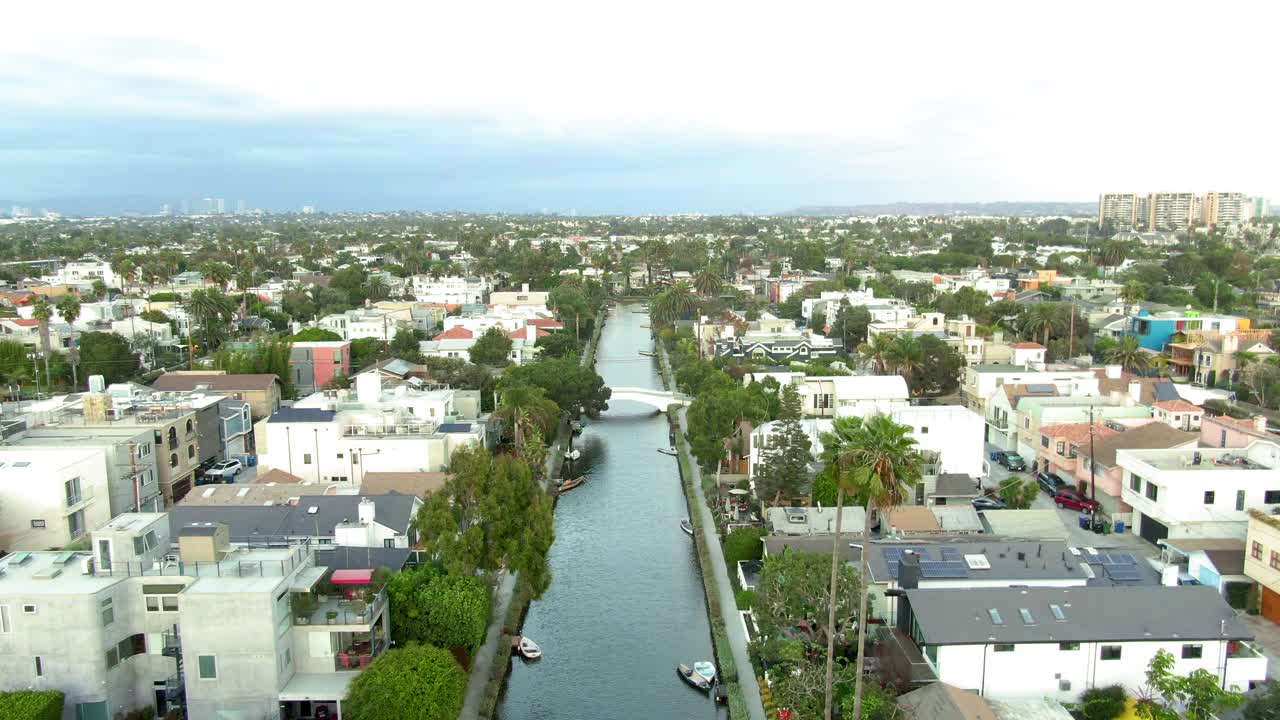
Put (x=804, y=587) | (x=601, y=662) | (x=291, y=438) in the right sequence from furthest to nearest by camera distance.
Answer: (x=291, y=438) < (x=601, y=662) < (x=804, y=587)

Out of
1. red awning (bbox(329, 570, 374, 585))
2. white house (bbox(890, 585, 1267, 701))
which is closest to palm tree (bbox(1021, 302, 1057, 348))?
white house (bbox(890, 585, 1267, 701))

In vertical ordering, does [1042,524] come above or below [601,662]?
above

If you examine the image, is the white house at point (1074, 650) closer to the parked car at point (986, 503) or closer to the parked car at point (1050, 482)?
the parked car at point (986, 503)

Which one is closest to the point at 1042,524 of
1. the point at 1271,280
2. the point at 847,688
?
the point at 847,688

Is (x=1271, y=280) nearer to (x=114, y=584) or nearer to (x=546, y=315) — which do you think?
(x=546, y=315)

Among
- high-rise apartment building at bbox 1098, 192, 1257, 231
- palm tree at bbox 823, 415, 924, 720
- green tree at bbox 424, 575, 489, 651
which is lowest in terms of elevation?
green tree at bbox 424, 575, 489, 651

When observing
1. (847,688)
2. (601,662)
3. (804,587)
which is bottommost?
(601,662)

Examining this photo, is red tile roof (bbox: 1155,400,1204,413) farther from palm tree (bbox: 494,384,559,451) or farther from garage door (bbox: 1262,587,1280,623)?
palm tree (bbox: 494,384,559,451)
